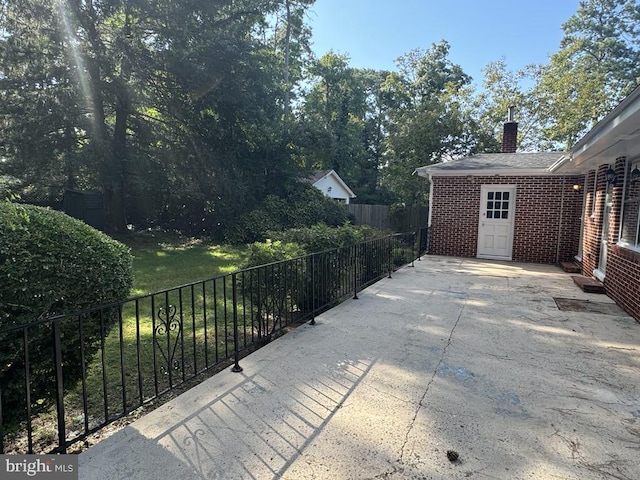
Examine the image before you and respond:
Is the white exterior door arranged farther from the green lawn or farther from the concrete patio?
the green lawn

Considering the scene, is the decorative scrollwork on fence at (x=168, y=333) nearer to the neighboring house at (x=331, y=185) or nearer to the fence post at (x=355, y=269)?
the fence post at (x=355, y=269)

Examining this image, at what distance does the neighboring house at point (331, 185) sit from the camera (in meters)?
21.8

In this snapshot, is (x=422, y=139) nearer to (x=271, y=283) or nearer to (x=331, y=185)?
(x=331, y=185)

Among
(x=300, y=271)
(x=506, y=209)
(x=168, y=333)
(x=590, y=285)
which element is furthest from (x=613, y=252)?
(x=168, y=333)

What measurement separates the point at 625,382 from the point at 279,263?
3.15 meters

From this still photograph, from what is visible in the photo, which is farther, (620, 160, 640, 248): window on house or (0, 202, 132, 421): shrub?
(620, 160, 640, 248): window on house

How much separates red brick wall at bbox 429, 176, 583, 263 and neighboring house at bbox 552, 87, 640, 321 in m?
1.79

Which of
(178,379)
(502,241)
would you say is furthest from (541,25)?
(178,379)

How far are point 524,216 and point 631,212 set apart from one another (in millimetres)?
4628

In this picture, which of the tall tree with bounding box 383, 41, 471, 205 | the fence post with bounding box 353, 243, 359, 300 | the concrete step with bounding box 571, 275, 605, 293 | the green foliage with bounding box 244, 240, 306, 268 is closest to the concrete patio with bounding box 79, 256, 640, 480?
the green foliage with bounding box 244, 240, 306, 268

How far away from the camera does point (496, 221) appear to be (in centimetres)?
1022

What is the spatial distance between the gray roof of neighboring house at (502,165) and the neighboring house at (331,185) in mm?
10788

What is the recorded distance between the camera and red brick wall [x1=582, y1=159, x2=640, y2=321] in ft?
15.9

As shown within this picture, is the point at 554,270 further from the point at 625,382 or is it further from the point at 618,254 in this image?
the point at 625,382
